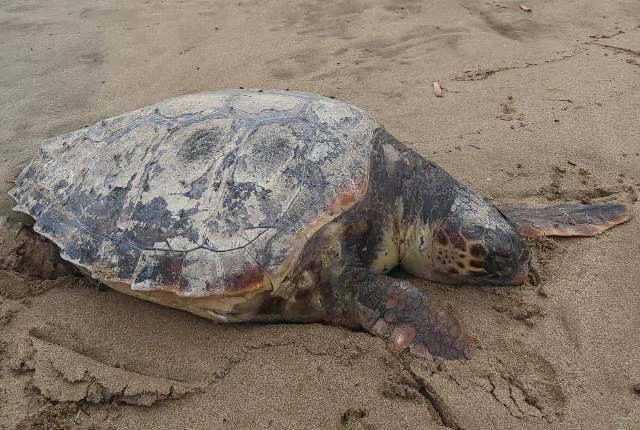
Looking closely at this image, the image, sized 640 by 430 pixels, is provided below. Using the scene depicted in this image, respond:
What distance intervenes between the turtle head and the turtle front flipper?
21 cm

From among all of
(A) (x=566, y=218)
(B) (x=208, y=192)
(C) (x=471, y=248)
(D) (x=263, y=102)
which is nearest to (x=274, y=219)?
(B) (x=208, y=192)

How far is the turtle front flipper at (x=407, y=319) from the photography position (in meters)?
1.74

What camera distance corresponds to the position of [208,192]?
6.09 ft

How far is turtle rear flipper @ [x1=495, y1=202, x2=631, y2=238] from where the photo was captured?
2221 millimetres

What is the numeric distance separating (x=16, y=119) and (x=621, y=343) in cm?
354

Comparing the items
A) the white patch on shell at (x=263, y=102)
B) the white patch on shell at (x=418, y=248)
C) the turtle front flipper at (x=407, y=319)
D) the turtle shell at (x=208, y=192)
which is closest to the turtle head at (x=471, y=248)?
the white patch on shell at (x=418, y=248)

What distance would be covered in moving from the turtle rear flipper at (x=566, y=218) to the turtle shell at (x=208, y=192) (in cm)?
81

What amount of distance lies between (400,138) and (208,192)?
1497 mm

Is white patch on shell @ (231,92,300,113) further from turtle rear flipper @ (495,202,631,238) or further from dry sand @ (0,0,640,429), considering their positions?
turtle rear flipper @ (495,202,631,238)

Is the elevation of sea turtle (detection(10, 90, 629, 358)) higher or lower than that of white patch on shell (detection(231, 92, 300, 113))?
lower

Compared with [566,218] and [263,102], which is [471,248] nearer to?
[566,218]

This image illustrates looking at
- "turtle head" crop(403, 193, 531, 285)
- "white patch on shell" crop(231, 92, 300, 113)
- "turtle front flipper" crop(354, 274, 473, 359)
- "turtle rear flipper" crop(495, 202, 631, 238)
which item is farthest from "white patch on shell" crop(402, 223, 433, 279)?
"white patch on shell" crop(231, 92, 300, 113)

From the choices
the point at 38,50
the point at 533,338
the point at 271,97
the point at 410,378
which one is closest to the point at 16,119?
the point at 38,50

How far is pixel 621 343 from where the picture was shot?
1.75m
